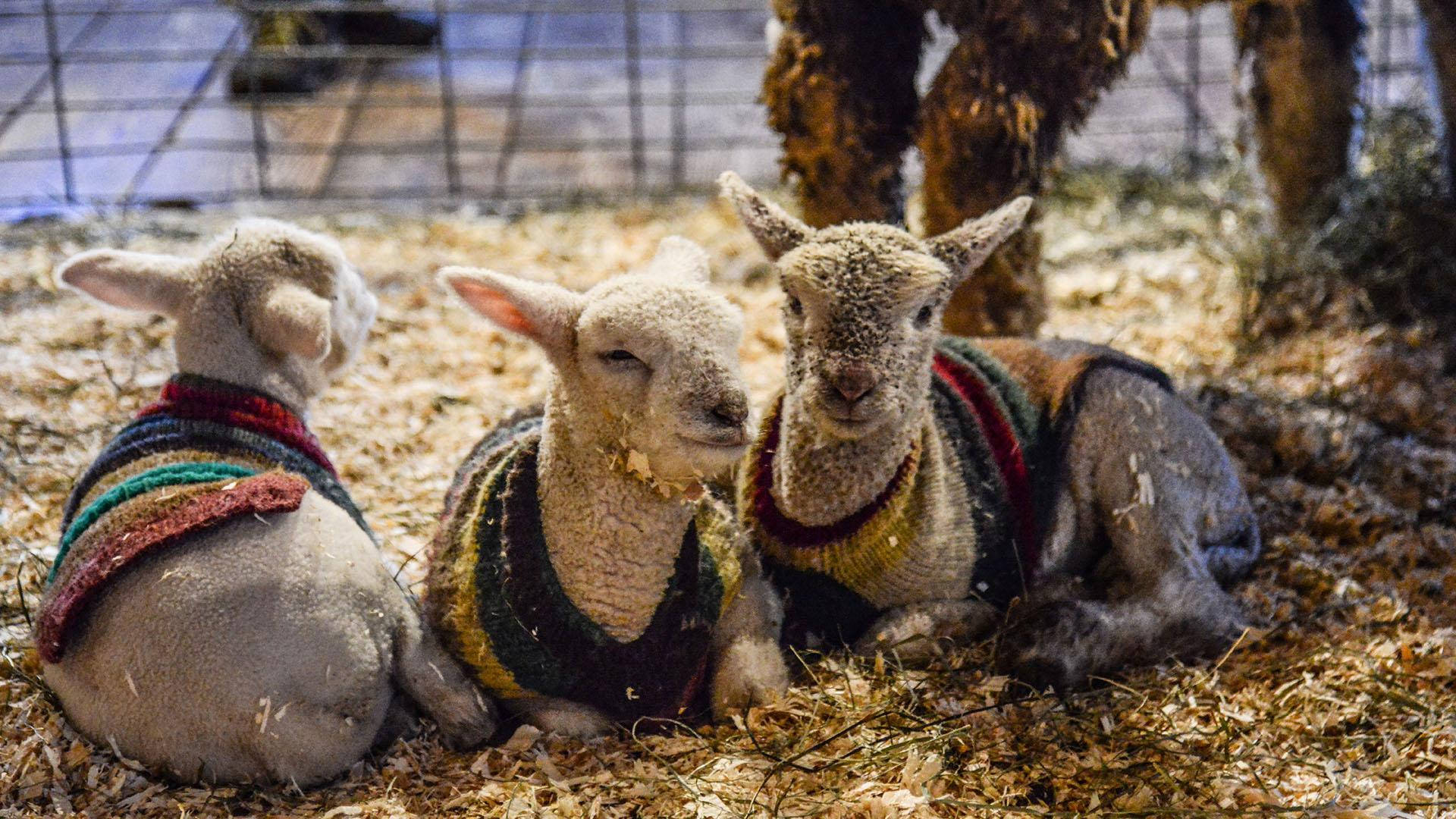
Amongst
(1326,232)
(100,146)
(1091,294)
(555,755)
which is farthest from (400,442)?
(100,146)

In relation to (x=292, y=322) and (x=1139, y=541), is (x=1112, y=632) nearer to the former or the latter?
(x=1139, y=541)

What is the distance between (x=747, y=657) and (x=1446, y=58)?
426 cm

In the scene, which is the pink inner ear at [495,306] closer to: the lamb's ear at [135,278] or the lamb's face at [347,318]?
the lamb's face at [347,318]

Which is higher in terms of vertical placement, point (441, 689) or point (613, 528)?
point (613, 528)

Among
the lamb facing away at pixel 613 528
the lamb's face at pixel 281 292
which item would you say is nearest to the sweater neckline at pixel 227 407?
the lamb's face at pixel 281 292

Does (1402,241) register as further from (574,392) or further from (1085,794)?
(574,392)

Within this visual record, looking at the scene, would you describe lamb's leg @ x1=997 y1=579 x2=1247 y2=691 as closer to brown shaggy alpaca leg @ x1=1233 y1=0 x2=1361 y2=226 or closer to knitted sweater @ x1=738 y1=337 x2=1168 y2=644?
knitted sweater @ x1=738 y1=337 x2=1168 y2=644

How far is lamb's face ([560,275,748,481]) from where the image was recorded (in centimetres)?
288

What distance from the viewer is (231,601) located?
9.71 ft

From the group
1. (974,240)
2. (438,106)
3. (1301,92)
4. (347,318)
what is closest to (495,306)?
(347,318)

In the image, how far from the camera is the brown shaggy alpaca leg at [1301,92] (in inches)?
234

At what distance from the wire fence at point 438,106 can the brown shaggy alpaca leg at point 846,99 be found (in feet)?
8.80

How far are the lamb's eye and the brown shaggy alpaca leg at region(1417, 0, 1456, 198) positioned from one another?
14.3 ft

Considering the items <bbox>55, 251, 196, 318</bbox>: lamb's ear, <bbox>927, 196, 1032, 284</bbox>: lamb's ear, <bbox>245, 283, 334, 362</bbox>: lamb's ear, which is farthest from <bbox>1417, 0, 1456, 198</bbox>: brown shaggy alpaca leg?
<bbox>55, 251, 196, 318</bbox>: lamb's ear
